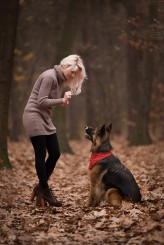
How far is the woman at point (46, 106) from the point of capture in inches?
275

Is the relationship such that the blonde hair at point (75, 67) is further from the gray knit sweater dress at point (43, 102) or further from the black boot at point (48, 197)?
the black boot at point (48, 197)

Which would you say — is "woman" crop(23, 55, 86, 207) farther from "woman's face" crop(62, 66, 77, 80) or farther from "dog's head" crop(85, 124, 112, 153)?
"dog's head" crop(85, 124, 112, 153)

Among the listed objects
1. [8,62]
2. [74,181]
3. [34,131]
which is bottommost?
[74,181]

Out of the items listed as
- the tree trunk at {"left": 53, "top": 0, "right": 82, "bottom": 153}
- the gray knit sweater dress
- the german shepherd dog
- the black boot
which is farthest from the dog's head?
the tree trunk at {"left": 53, "top": 0, "right": 82, "bottom": 153}

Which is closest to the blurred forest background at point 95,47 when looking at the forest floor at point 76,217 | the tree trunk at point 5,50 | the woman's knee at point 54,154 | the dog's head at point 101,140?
the tree trunk at point 5,50

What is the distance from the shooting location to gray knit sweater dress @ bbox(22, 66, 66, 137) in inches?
274

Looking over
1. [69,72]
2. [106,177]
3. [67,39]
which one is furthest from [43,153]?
[67,39]

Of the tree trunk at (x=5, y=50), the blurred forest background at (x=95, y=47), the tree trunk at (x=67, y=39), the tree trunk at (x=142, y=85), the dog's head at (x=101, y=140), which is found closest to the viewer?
the dog's head at (x=101, y=140)

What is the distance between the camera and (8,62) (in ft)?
34.7

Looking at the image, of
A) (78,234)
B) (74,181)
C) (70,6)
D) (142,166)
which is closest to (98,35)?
(70,6)

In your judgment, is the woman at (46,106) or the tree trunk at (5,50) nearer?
the woman at (46,106)

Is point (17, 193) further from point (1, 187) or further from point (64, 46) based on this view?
point (64, 46)

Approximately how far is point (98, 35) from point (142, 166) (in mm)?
13824

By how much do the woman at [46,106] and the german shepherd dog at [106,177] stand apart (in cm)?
67
